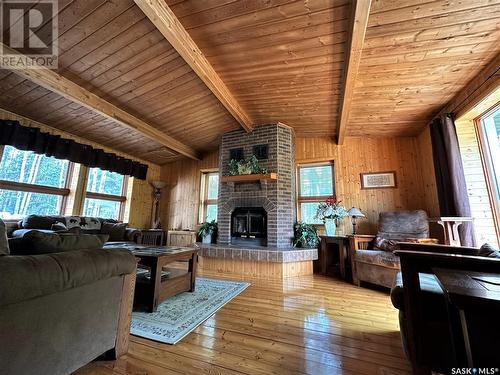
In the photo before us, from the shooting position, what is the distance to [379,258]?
2.66 metres

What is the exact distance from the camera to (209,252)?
379 centimetres

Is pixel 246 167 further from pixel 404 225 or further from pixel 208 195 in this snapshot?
pixel 404 225

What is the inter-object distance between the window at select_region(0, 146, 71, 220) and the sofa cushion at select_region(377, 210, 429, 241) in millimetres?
5740

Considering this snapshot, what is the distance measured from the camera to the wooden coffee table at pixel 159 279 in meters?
1.97

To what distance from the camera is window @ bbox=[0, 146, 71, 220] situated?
3.28 metres

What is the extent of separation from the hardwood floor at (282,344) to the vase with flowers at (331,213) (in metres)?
1.49

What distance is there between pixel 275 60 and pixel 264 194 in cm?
226

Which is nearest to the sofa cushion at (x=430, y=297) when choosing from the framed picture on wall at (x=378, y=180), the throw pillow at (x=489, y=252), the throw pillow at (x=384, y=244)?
the throw pillow at (x=489, y=252)

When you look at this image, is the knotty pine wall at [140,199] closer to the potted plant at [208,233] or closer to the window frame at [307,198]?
the potted plant at [208,233]

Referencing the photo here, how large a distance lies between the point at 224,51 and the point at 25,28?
6.45 feet

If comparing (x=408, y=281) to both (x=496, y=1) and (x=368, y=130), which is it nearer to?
(x=496, y=1)

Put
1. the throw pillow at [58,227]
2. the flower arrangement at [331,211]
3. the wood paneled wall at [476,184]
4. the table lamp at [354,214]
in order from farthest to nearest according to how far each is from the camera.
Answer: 1. the flower arrangement at [331,211]
2. the table lamp at [354,214]
3. the throw pillow at [58,227]
4. the wood paneled wall at [476,184]

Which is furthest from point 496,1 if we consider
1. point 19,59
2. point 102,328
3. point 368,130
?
point 19,59

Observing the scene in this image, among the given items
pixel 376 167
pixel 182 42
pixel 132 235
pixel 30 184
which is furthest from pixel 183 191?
pixel 376 167
